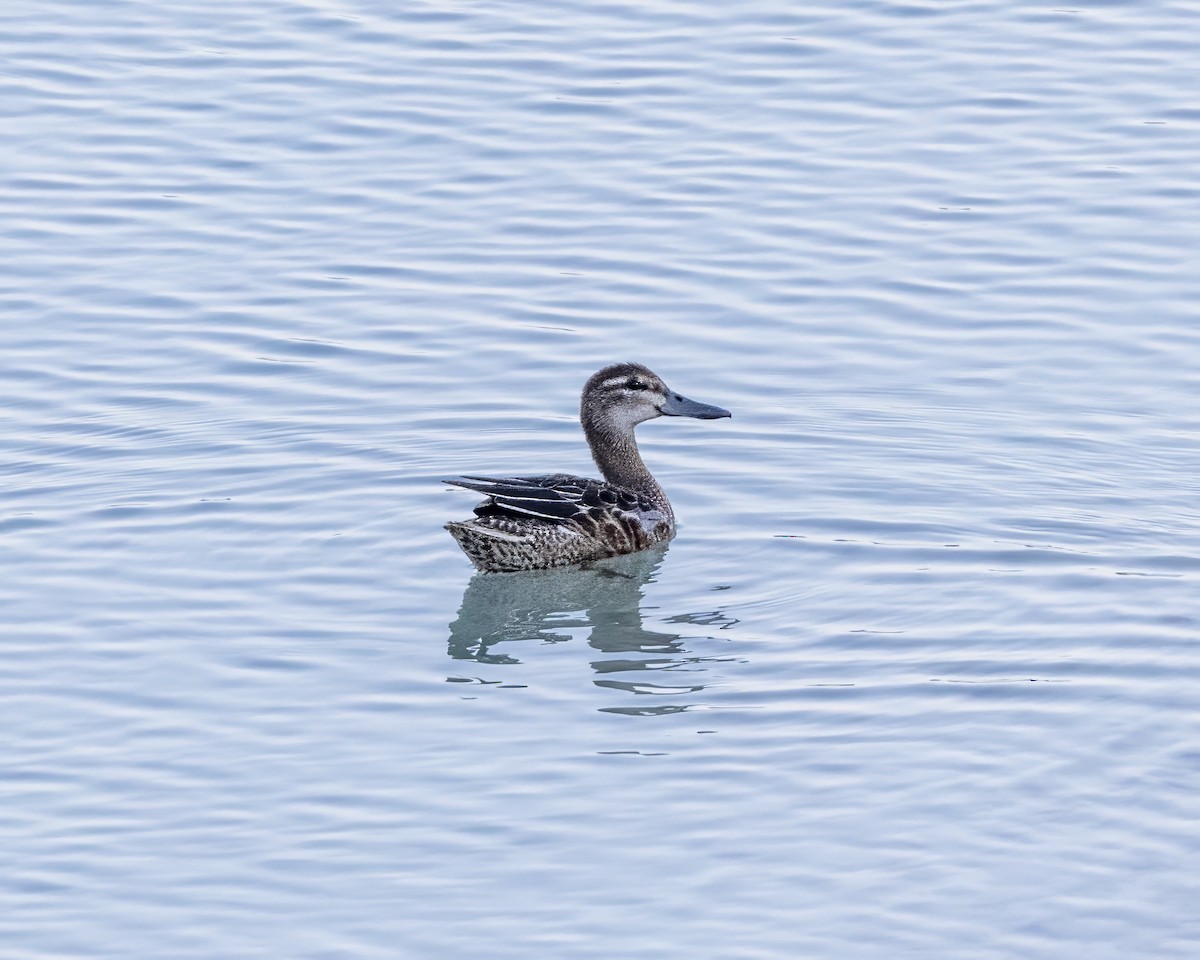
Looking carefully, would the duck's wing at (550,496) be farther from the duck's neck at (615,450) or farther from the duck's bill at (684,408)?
the duck's bill at (684,408)

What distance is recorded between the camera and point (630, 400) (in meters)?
12.5

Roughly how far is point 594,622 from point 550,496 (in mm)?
961

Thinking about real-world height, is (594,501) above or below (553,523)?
above

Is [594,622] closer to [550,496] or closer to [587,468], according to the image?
[550,496]

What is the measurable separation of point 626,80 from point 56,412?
728 cm

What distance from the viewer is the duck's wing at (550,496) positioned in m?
11.4

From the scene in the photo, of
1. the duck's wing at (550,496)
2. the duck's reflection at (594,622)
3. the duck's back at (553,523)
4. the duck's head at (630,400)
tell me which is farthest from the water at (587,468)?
the duck's head at (630,400)

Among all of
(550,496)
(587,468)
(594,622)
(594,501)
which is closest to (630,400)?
(587,468)

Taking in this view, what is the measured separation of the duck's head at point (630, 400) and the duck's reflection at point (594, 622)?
98 centimetres

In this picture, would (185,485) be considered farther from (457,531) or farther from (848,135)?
(848,135)

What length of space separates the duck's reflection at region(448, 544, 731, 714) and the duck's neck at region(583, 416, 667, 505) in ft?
2.41

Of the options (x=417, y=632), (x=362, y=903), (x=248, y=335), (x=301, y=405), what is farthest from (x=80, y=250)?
(x=362, y=903)

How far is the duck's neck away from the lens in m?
12.5

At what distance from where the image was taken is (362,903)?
7.84 m
